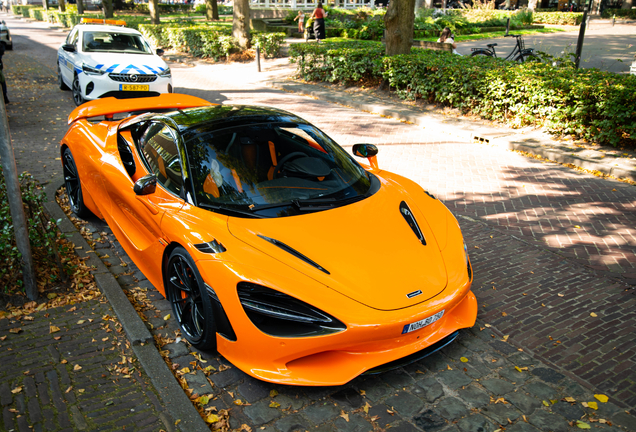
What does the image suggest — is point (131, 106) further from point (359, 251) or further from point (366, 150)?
point (359, 251)

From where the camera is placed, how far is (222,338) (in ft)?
10.4

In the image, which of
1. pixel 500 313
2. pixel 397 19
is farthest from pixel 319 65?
pixel 500 313

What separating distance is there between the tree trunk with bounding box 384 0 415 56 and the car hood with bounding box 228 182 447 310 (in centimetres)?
1093

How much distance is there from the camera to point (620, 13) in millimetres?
39688

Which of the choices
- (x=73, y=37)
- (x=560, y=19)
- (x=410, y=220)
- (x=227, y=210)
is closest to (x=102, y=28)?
(x=73, y=37)

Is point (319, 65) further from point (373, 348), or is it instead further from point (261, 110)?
point (373, 348)

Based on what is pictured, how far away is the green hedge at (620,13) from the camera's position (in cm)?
3868

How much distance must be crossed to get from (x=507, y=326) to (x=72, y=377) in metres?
3.24

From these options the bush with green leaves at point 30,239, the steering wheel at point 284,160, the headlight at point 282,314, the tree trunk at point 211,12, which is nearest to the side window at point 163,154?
the steering wheel at point 284,160

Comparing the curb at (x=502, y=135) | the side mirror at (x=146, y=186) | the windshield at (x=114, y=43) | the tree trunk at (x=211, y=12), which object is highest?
the tree trunk at (x=211, y=12)

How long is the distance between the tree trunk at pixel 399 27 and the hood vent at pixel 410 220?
10652 mm

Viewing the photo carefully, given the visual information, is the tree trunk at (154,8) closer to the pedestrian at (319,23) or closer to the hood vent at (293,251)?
the pedestrian at (319,23)

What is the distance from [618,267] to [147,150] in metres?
4.64

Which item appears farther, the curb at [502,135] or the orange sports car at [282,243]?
the curb at [502,135]
